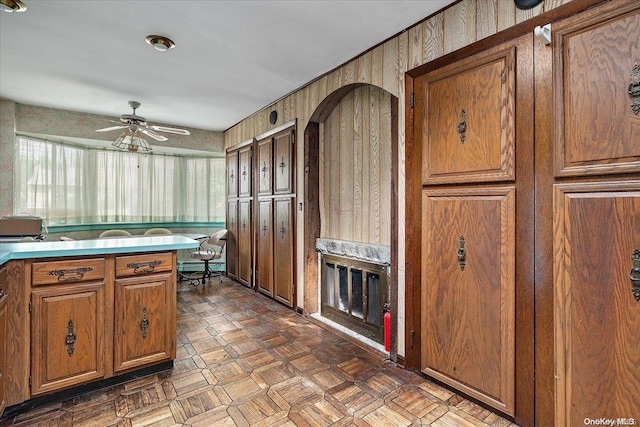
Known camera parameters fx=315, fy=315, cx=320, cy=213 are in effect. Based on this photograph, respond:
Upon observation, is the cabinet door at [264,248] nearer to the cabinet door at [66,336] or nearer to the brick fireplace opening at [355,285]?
the brick fireplace opening at [355,285]

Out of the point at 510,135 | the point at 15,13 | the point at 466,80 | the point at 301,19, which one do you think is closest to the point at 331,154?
the point at 301,19

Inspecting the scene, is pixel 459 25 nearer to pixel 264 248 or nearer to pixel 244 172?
pixel 264 248

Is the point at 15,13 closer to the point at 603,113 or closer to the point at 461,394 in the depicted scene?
the point at 603,113

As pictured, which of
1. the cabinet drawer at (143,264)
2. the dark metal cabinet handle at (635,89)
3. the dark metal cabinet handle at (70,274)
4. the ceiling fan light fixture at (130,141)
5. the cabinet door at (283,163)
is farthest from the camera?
the cabinet door at (283,163)

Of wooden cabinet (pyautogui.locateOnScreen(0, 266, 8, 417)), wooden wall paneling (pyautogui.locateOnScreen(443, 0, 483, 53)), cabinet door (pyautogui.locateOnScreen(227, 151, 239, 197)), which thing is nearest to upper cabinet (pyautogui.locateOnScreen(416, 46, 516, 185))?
wooden wall paneling (pyautogui.locateOnScreen(443, 0, 483, 53))

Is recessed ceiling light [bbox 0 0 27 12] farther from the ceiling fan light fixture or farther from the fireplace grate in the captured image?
the fireplace grate

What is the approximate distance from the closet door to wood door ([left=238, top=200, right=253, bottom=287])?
377 cm

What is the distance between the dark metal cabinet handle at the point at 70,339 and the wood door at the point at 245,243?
269cm

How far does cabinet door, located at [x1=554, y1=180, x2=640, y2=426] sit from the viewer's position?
54.7 inches

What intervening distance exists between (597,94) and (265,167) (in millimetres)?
3462

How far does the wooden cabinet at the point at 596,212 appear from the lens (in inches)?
54.7

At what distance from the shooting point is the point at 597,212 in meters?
1.48

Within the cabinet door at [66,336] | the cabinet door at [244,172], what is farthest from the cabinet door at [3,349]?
the cabinet door at [244,172]

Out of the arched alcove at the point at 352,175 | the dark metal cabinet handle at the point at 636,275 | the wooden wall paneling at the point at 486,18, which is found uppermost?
the wooden wall paneling at the point at 486,18
